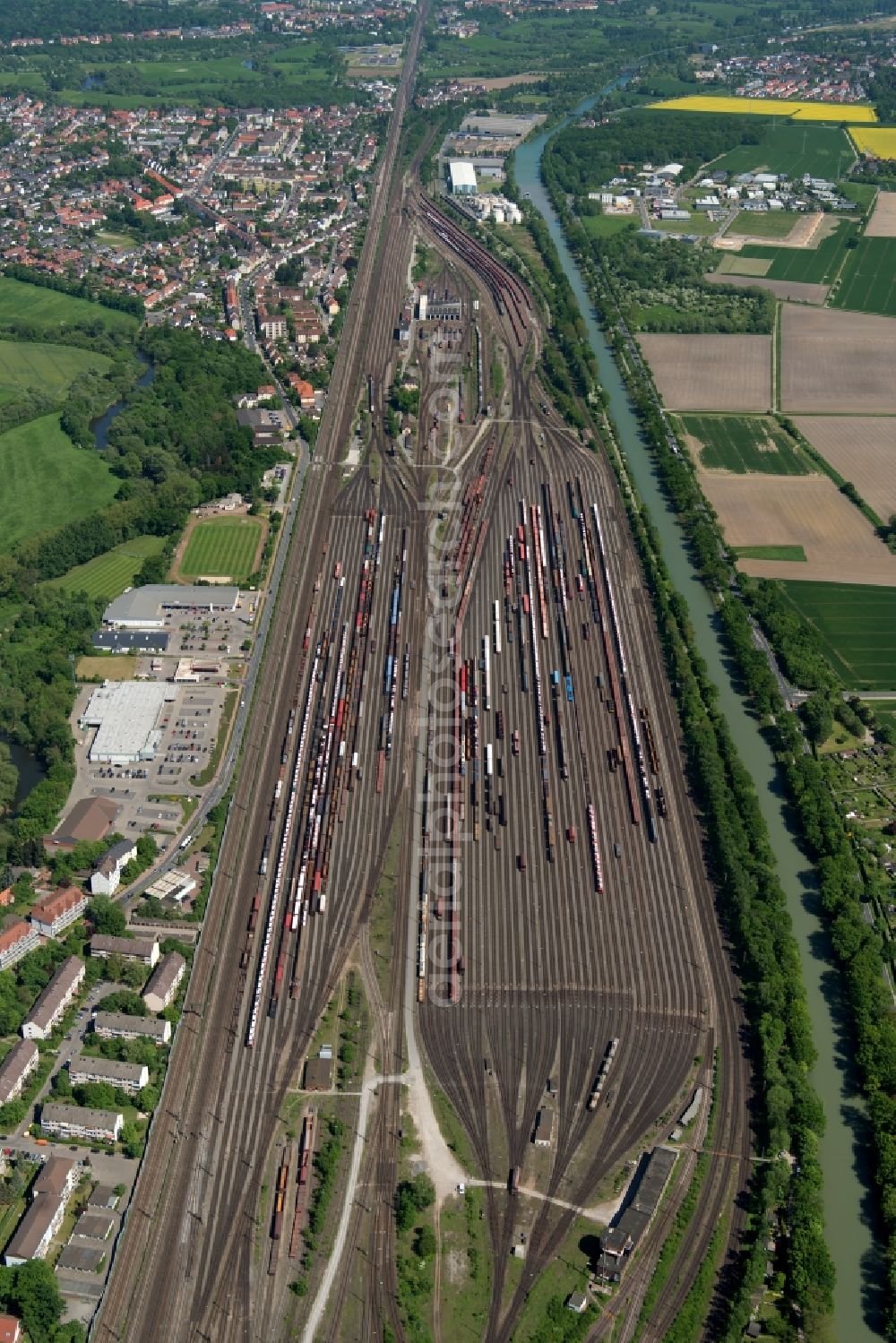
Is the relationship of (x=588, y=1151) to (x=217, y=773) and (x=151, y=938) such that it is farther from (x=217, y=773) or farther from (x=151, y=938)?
(x=217, y=773)

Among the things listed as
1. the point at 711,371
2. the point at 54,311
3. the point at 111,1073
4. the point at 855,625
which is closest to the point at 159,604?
the point at 111,1073

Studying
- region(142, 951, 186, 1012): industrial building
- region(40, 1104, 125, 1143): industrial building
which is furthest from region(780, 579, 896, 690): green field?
region(40, 1104, 125, 1143): industrial building

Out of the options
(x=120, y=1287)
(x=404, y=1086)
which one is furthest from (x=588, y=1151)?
(x=120, y=1287)

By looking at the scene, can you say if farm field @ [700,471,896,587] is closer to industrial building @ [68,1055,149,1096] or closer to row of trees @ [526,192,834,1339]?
row of trees @ [526,192,834,1339]

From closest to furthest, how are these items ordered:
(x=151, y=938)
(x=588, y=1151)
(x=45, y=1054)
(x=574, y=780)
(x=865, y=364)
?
(x=588, y=1151)
(x=45, y=1054)
(x=151, y=938)
(x=574, y=780)
(x=865, y=364)

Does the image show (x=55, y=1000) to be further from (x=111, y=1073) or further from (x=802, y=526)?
(x=802, y=526)

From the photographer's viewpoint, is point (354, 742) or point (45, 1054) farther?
point (354, 742)

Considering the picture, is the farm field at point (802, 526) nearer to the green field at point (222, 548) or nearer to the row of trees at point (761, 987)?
the row of trees at point (761, 987)
